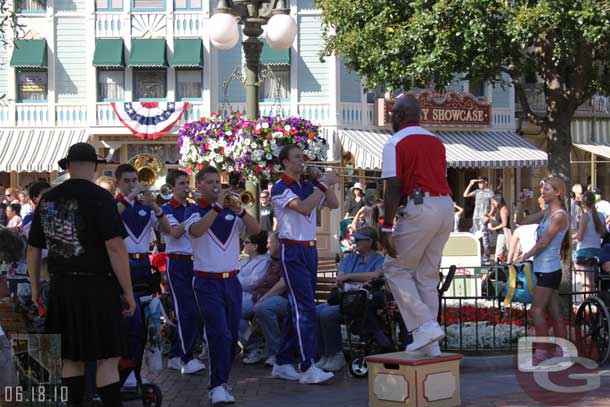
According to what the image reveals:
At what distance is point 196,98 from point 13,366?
23.4m

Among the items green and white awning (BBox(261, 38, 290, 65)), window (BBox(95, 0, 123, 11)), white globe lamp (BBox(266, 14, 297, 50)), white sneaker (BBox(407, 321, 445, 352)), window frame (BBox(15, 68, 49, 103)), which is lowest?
white sneaker (BBox(407, 321, 445, 352))

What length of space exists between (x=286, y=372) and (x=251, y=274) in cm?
187

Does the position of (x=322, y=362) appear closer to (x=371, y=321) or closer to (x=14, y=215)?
(x=371, y=321)

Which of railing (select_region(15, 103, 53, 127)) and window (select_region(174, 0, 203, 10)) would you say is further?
railing (select_region(15, 103, 53, 127))

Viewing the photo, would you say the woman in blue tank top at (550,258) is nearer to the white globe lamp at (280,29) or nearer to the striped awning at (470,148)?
the white globe lamp at (280,29)

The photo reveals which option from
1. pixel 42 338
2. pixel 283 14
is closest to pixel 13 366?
pixel 42 338

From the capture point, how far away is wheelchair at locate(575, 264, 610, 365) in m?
10.4

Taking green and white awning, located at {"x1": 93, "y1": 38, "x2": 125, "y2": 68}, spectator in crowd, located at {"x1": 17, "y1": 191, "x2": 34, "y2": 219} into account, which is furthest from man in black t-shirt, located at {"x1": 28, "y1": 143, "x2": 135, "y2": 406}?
green and white awning, located at {"x1": 93, "y1": 38, "x2": 125, "y2": 68}

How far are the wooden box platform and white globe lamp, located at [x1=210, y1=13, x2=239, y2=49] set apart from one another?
6215 millimetres

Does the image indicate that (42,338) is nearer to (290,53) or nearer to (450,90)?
(290,53)

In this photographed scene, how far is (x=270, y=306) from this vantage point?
10.7m

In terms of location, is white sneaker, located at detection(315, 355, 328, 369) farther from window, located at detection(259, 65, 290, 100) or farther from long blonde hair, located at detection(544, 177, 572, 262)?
window, located at detection(259, 65, 290, 100)

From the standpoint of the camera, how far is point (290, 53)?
3059cm

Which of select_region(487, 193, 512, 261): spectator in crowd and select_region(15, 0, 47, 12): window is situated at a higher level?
select_region(15, 0, 47, 12): window
